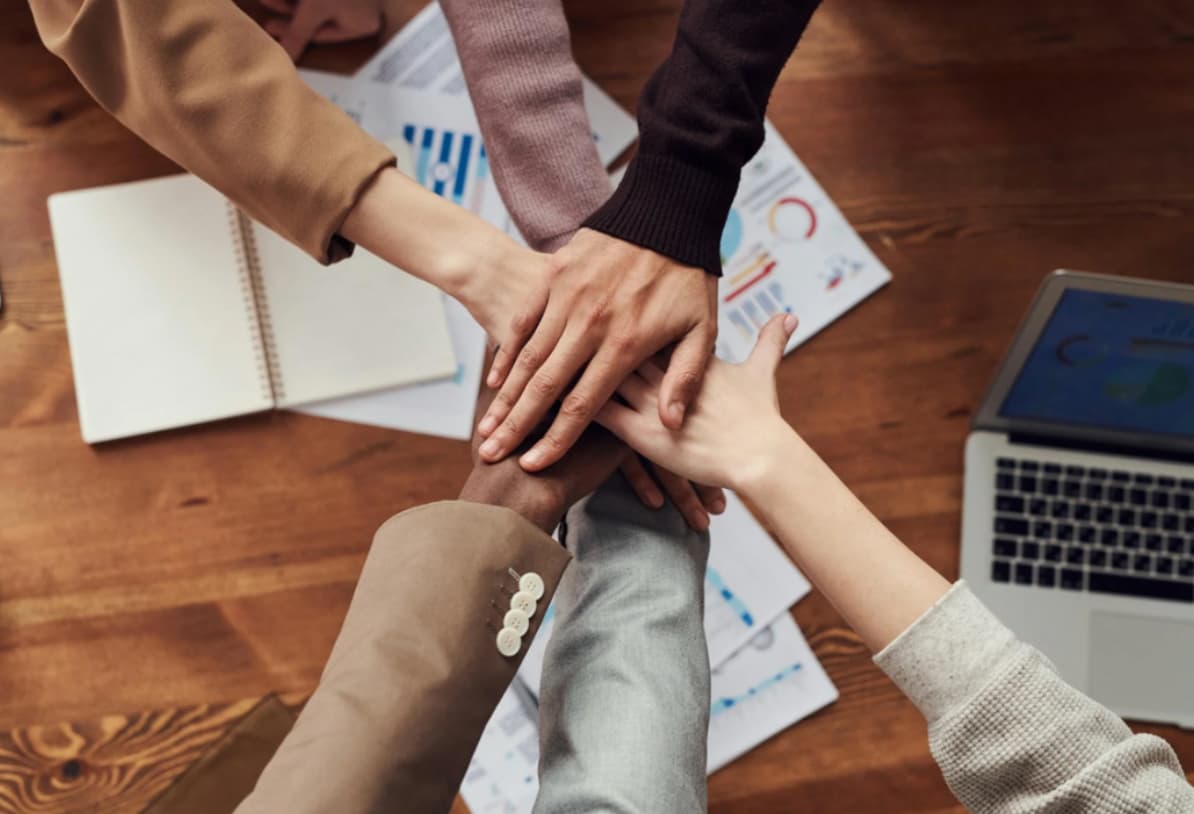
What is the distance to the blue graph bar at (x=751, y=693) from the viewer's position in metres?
0.93

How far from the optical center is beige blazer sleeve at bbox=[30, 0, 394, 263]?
759mm

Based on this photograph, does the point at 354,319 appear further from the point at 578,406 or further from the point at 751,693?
the point at 751,693

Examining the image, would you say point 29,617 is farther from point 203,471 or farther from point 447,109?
point 447,109

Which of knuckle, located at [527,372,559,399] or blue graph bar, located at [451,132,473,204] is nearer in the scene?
knuckle, located at [527,372,559,399]

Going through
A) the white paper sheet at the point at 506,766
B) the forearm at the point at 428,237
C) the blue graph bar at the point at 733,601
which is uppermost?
the forearm at the point at 428,237

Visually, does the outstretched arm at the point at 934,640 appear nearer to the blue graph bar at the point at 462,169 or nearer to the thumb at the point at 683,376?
the thumb at the point at 683,376

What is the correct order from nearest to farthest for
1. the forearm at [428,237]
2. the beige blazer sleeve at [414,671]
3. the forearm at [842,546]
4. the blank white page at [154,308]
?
the beige blazer sleeve at [414,671]
the forearm at [842,546]
the forearm at [428,237]
the blank white page at [154,308]

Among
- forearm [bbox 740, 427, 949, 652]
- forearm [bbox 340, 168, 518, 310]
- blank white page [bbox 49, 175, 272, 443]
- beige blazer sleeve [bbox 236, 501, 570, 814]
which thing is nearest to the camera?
beige blazer sleeve [bbox 236, 501, 570, 814]

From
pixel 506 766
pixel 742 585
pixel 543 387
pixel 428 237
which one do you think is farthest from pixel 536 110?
Answer: pixel 506 766

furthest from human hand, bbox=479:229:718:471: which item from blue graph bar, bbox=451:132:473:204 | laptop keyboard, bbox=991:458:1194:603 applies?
laptop keyboard, bbox=991:458:1194:603

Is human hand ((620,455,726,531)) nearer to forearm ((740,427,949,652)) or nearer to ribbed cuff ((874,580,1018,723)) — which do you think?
forearm ((740,427,949,652))

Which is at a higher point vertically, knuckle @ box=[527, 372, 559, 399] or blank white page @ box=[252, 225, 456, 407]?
knuckle @ box=[527, 372, 559, 399]

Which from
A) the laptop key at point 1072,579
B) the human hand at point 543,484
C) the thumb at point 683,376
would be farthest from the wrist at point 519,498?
the laptop key at point 1072,579

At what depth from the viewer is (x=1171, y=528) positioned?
36.1 inches
